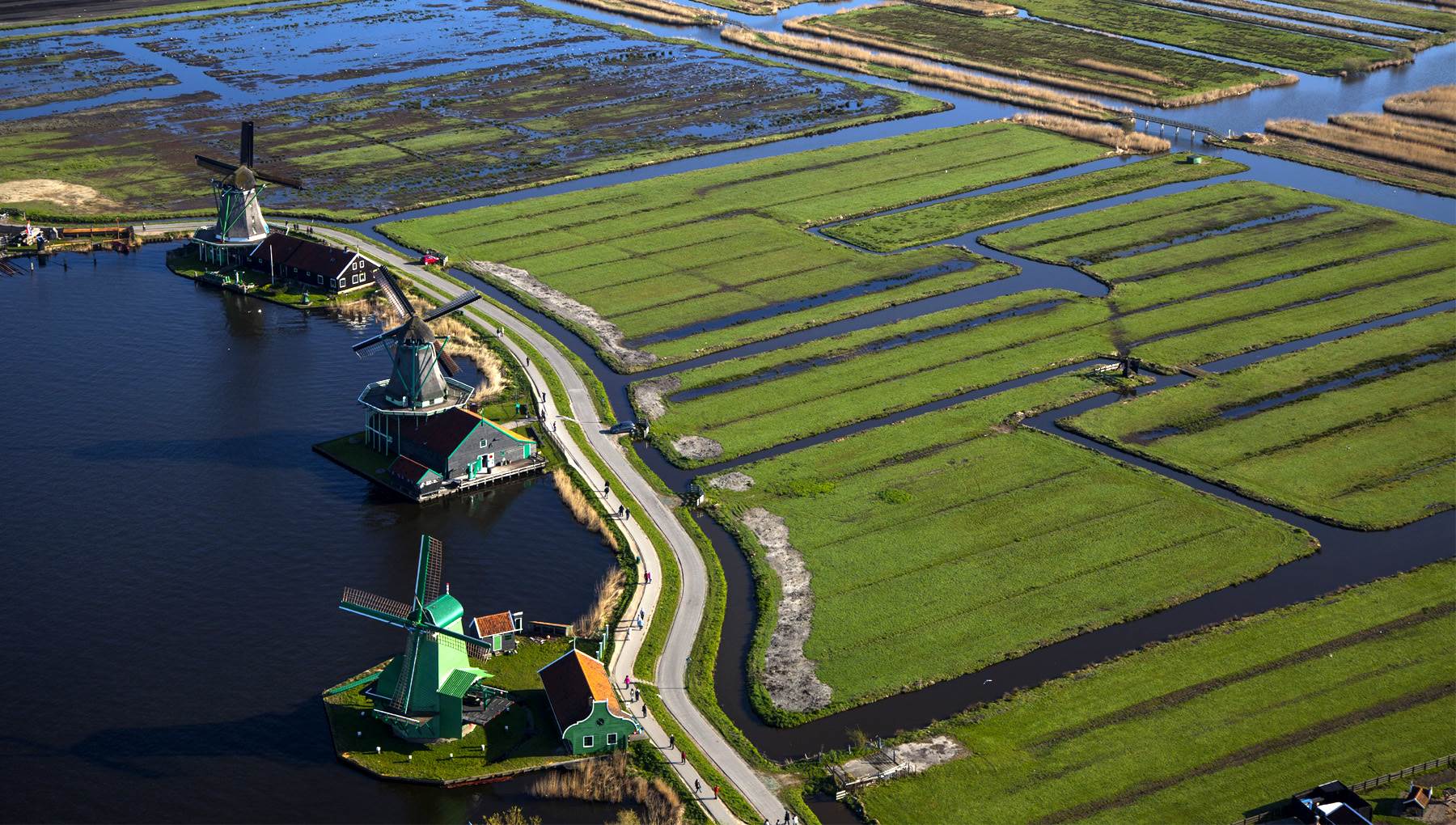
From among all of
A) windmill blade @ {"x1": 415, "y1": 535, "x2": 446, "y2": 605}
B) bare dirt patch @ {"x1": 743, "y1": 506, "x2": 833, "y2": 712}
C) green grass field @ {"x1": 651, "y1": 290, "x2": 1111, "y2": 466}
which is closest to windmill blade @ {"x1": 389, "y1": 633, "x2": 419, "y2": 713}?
windmill blade @ {"x1": 415, "y1": 535, "x2": 446, "y2": 605}

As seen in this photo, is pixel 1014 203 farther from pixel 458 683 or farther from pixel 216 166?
A: pixel 458 683

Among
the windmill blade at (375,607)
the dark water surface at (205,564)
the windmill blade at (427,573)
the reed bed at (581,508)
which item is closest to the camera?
the dark water surface at (205,564)

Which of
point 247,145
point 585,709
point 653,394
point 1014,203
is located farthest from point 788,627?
point 1014,203

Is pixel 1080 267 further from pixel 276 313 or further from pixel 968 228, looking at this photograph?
pixel 276 313

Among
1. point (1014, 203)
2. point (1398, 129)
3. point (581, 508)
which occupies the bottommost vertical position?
point (581, 508)

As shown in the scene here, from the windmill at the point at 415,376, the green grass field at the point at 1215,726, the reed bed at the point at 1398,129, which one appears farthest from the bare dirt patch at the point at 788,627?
the reed bed at the point at 1398,129

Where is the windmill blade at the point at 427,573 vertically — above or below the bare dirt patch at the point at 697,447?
above

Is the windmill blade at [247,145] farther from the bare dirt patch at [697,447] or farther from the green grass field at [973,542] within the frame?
the green grass field at [973,542]
